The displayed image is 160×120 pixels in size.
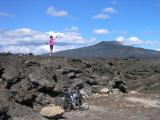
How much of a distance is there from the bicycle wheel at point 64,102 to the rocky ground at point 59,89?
598 mm

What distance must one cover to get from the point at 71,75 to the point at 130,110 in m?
7.51

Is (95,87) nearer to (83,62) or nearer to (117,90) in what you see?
(117,90)

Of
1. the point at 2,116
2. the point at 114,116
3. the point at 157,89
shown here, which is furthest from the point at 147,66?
the point at 2,116

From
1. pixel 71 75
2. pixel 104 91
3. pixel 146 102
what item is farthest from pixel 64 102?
pixel 71 75

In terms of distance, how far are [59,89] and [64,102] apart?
2241 millimetres

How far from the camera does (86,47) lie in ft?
169

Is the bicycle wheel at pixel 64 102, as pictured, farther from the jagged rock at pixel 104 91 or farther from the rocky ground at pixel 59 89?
the jagged rock at pixel 104 91

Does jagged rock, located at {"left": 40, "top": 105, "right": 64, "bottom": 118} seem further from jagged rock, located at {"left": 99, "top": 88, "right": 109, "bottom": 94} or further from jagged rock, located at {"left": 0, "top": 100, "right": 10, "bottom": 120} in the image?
jagged rock, located at {"left": 99, "top": 88, "right": 109, "bottom": 94}

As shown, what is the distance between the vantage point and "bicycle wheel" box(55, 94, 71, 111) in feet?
66.6

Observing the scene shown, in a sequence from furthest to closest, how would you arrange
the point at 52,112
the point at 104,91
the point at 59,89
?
the point at 104,91, the point at 59,89, the point at 52,112

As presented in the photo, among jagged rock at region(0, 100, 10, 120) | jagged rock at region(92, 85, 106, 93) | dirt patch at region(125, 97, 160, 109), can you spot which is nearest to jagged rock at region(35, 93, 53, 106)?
jagged rock at region(0, 100, 10, 120)

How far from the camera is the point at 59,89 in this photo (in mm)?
22562

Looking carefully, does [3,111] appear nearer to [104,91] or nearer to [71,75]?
[71,75]

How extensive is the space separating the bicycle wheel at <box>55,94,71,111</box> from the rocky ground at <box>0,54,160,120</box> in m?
0.60
